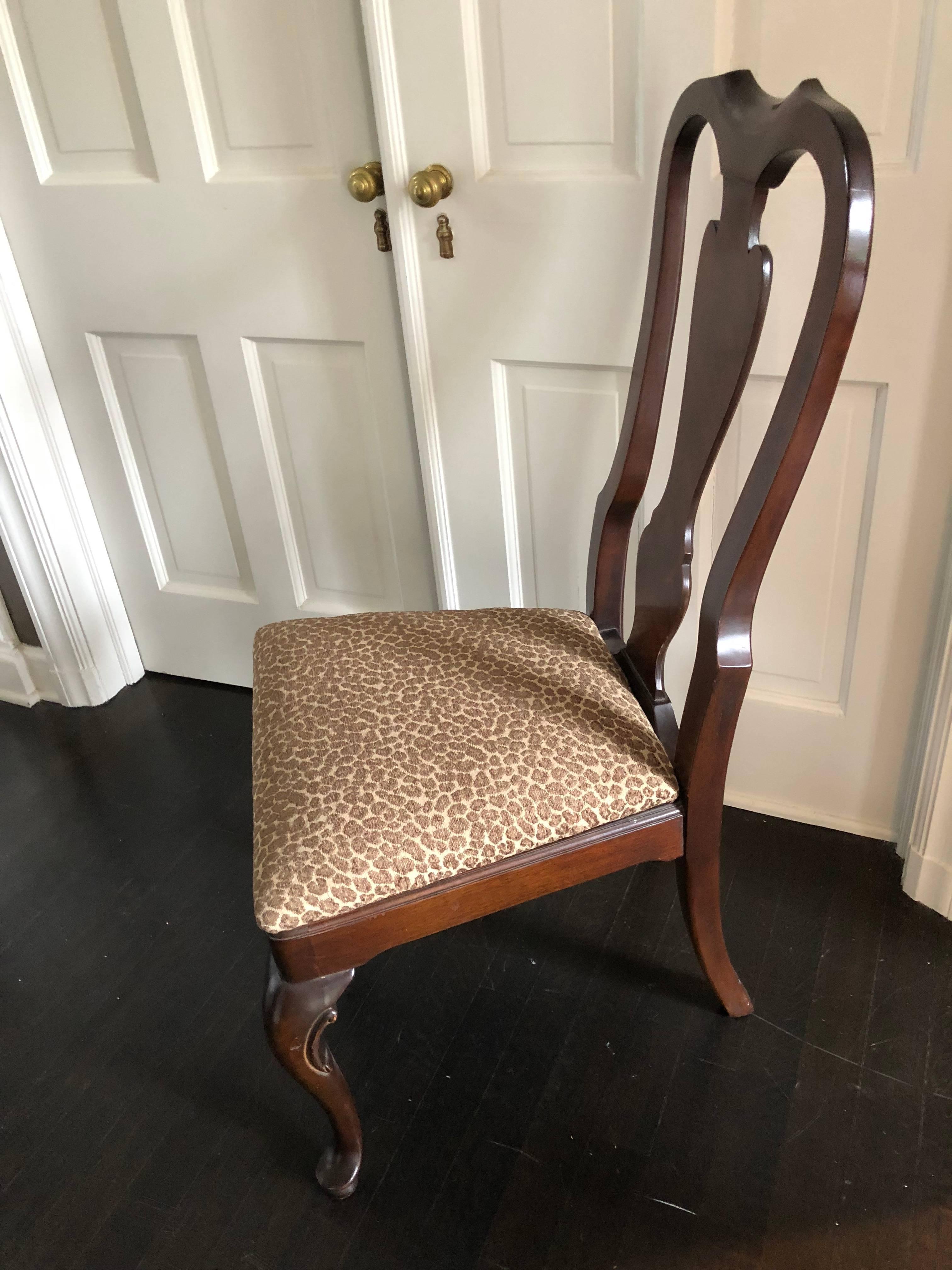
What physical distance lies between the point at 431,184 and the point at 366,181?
0.37ft

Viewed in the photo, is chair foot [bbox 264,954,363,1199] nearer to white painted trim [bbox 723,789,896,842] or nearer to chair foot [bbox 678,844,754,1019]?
chair foot [bbox 678,844,754,1019]

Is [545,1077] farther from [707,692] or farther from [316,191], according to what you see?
[316,191]

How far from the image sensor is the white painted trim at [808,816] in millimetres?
1453

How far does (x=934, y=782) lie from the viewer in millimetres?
1273

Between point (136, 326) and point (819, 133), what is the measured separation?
3.77ft

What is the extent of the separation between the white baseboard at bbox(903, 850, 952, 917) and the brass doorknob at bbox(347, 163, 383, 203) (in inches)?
45.0

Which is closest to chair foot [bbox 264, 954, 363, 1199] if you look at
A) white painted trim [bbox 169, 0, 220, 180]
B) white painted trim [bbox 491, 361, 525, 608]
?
white painted trim [bbox 491, 361, 525, 608]

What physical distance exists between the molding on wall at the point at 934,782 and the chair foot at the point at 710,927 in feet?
1.03

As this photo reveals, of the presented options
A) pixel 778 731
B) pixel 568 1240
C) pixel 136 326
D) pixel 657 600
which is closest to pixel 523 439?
pixel 657 600

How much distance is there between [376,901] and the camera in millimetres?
922

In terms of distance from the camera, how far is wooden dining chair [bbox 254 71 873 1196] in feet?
2.81

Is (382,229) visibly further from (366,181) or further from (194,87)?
(194,87)

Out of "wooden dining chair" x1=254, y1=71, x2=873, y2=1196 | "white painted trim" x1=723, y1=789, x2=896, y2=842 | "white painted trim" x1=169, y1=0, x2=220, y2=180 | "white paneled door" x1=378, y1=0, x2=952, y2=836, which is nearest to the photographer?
"wooden dining chair" x1=254, y1=71, x2=873, y2=1196

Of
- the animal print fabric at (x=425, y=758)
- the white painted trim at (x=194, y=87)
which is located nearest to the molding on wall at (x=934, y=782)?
the animal print fabric at (x=425, y=758)
